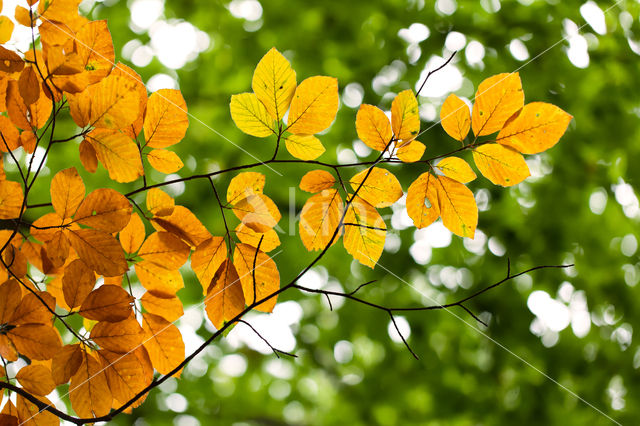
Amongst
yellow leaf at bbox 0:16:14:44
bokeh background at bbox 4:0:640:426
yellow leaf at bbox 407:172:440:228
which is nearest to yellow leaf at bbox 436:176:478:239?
yellow leaf at bbox 407:172:440:228

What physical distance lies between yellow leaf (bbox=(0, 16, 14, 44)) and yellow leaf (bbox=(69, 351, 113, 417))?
0.30 metres

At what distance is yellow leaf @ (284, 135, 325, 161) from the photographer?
1.51ft

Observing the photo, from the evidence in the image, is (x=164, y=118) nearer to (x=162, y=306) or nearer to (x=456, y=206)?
(x=162, y=306)

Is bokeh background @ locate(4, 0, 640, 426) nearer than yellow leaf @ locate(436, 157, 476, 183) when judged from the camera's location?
No

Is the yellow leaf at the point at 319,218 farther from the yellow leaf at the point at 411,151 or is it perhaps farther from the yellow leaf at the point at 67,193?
the yellow leaf at the point at 67,193

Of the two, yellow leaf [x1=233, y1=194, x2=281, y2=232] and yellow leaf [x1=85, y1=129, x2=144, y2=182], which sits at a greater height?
yellow leaf [x1=85, y1=129, x2=144, y2=182]

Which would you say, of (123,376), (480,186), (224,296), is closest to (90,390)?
(123,376)

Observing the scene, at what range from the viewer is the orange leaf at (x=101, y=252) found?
0.41 m

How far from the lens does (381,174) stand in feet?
1.52

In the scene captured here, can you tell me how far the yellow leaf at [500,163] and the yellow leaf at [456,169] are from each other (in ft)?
0.04

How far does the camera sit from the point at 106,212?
419 millimetres

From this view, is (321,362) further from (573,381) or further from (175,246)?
(175,246)

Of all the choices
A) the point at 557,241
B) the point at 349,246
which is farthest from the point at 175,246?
the point at 557,241

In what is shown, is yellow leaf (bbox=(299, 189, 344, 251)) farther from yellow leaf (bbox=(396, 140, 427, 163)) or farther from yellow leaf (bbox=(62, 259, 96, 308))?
yellow leaf (bbox=(62, 259, 96, 308))
